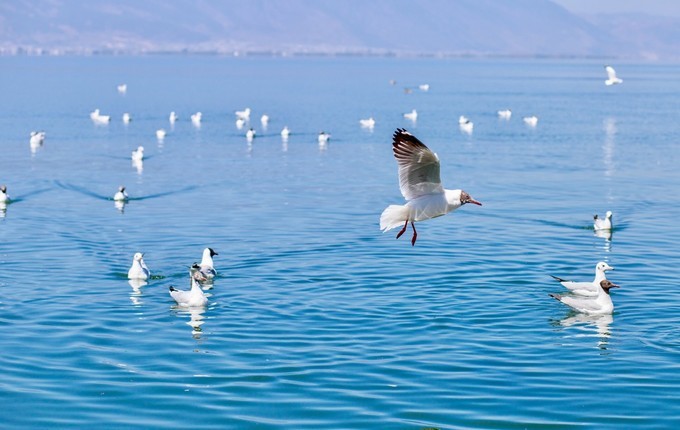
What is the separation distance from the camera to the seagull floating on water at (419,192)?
2130 centimetres

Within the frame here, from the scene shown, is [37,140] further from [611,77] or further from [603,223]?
[603,223]

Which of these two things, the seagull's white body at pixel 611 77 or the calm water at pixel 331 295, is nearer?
the calm water at pixel 331 295

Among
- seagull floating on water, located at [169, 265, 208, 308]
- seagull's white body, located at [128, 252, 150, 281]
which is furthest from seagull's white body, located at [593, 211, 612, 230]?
seagull floating on water, located at [169, 265, 208, 308]

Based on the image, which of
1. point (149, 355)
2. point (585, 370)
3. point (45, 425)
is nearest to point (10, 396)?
point (45, 425)

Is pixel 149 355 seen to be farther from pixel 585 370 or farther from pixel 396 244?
pixel 396 244

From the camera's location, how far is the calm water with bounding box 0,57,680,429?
1983cm

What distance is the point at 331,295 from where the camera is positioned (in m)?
28.1

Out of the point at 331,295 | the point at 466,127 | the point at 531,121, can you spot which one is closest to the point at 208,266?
the point at 331,295

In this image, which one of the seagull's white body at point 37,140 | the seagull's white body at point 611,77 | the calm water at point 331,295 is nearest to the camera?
the calm water at point 331,295

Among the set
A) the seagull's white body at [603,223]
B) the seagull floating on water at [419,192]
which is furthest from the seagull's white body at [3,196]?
the seagull floating on water at [419,192]

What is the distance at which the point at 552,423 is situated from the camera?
18.7m

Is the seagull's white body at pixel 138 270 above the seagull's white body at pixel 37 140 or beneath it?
beneath

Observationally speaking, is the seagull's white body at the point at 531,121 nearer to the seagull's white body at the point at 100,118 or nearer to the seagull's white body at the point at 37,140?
the seagull's white body at the point at 100,118

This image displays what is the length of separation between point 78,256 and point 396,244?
9968mm
